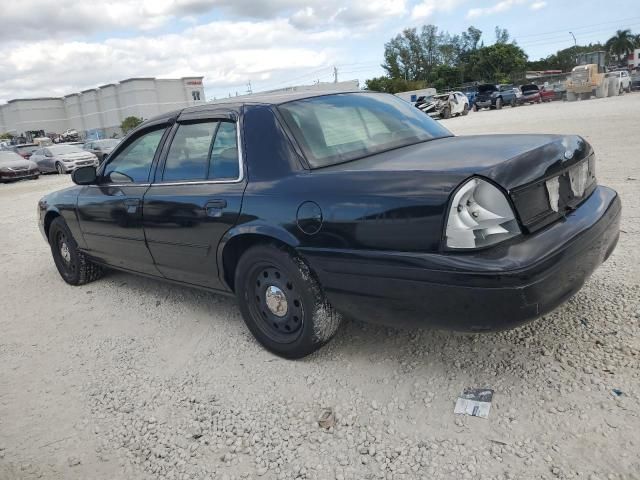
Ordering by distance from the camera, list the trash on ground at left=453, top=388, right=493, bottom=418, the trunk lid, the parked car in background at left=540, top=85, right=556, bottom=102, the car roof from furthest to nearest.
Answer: the parked car in background at left=540, top=85, right=556, bottom=102 < the car roof < the trash on ground at left=453, top=388, right=493, bottom=418 < the trunk lid

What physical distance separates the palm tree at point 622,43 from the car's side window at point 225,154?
109 meters

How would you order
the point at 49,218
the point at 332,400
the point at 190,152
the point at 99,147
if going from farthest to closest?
1. the point at 99,147
2. the point at 49,218
3. the point at 190,152
4. the point at 332,400

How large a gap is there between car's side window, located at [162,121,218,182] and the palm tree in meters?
109

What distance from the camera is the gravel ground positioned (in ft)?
7.64

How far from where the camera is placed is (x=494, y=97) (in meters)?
38.2

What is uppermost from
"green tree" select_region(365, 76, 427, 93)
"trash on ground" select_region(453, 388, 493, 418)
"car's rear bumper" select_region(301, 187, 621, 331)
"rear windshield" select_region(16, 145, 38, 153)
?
"green tree" select_region(365, 76, 427, 93)

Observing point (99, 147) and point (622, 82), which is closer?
point (99, 147)

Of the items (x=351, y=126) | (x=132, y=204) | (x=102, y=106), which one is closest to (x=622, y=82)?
(x=351, y=126)

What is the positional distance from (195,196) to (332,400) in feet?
5.31

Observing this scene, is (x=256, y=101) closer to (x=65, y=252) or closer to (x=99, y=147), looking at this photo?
(x=65, y=252)

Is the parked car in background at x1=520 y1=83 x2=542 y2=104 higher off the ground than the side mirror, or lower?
higher

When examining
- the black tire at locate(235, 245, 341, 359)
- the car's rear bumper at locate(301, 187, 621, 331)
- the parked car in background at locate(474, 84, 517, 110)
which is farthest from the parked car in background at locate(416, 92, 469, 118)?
the car's rear bumper at locate(301, 187, 621, 331)

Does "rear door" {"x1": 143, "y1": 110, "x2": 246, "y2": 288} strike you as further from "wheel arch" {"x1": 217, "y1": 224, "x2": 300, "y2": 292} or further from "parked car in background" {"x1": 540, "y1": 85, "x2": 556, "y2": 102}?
"parked car in background" {"x1": 540, "y1": 85, "x2": 556, "y2": 102}

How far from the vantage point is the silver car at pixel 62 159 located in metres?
22.7
